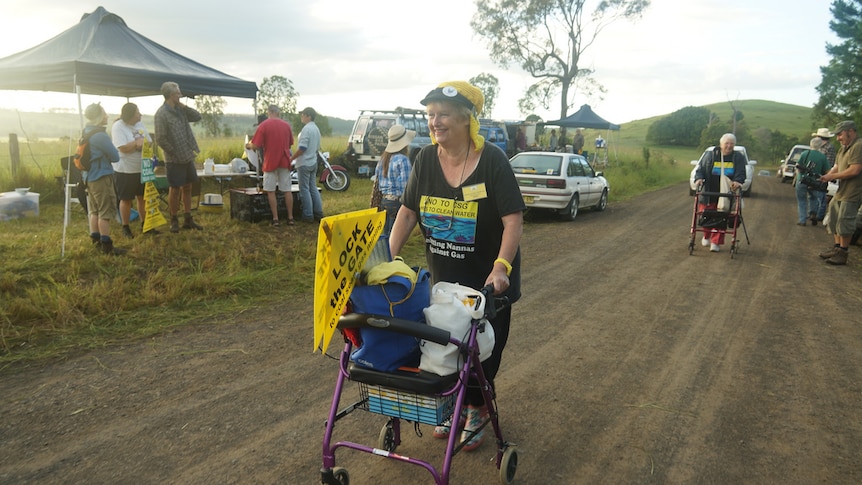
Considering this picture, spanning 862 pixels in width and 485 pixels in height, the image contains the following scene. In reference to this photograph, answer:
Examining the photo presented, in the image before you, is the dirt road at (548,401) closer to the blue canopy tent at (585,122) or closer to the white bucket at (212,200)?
the white bucket at (212,200)

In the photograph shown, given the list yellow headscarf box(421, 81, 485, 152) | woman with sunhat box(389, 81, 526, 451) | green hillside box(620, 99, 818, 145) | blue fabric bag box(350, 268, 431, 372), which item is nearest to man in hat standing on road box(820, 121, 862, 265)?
woman with sunhat box(389, 81, 526, 451)

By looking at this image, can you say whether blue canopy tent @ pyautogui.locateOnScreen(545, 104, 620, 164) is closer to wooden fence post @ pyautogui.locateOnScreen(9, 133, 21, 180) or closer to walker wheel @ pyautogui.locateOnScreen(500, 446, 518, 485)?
wooden fence post @ pyautogui.locateOnScreen(9, 133, 21, 180)

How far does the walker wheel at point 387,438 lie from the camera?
3321 mm

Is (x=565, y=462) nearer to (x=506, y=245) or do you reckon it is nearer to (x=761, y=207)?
(x=506, y=245)

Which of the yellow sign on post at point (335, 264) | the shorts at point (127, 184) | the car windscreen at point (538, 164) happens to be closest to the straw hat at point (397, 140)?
the shorts at point (127, 184)

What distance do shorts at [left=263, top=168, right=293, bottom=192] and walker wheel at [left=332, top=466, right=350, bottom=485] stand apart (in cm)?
733

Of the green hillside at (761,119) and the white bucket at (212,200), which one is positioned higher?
the green hillside at (761,119)

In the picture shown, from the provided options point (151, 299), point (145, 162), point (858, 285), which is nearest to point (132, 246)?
point (145, 162)

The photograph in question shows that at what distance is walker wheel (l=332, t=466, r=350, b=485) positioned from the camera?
9.34 feet

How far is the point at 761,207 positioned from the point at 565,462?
1646cm

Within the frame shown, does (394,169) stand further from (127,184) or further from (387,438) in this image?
(387,438)

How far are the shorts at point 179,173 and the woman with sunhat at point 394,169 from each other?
308cm

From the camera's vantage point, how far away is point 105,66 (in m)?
8.46

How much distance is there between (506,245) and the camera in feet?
9.96
